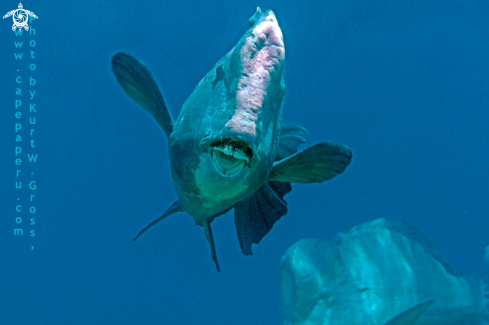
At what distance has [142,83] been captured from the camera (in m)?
3.76

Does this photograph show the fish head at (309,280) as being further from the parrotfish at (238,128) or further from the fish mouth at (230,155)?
the fish mouth at (230,155)

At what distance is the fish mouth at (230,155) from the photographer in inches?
81.7

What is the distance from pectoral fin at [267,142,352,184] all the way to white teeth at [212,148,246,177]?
1147mm

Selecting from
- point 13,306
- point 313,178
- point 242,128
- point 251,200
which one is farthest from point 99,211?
point 242,128

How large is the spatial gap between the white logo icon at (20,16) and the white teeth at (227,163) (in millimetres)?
16251

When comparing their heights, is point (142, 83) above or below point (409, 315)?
above

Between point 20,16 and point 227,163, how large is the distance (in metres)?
17.4

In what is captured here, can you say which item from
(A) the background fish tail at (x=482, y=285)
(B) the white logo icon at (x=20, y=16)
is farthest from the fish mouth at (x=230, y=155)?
(B) the white logo icon at (x=20, y=16)

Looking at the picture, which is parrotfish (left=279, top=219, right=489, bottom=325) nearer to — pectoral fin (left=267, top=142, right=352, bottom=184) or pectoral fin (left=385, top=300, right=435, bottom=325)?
pectoral fin (left=385, top=300, right=435, bottom=325)

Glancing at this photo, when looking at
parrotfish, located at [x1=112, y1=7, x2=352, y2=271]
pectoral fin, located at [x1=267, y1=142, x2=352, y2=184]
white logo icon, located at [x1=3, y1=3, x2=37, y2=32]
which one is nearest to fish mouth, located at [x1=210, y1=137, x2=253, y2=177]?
parrotfish, located at [x1=112, y1=7, x2=352, y2=271]

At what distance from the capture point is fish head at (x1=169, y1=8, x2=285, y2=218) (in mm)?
2086

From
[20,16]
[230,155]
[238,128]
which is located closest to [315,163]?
[230,155]

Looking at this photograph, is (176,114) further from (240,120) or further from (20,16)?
(240,120)

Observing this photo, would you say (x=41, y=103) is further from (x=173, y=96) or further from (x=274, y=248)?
(x=274, y=248)
